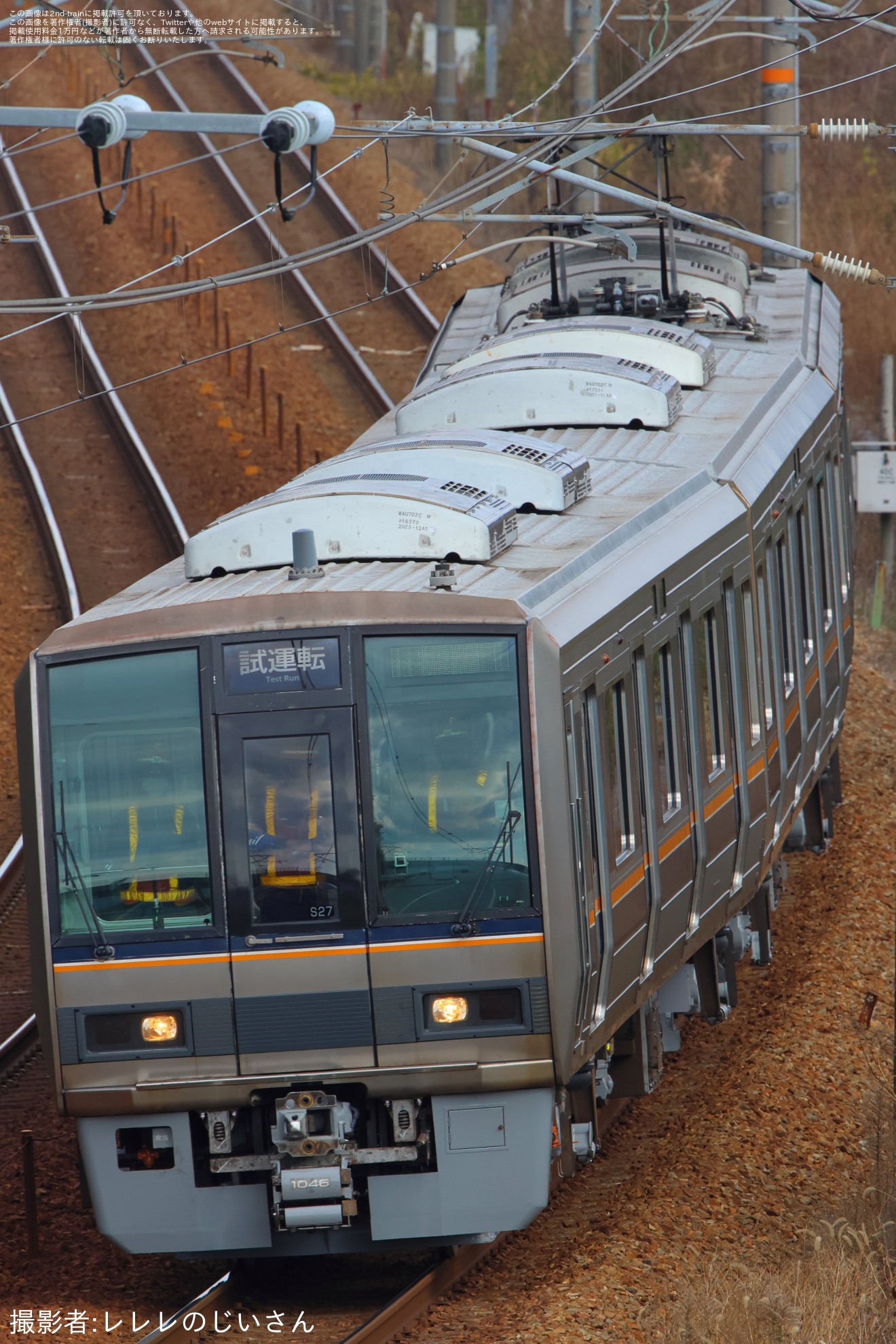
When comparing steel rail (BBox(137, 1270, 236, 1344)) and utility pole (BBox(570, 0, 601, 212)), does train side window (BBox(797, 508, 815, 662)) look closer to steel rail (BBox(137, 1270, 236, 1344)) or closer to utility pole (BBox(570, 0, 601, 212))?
steel rail (BBox(137, 1270, 236, 1344))

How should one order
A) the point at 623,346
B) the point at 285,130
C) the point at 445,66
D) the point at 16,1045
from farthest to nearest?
the point at 445,66 → the point at 623,346 → the point at 16,1045 → the point at 285,130

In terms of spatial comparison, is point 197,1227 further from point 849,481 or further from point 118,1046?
point 849,481

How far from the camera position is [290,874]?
24.9 feet

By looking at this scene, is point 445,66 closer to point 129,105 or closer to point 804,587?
point 804,587

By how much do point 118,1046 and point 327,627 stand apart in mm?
1870

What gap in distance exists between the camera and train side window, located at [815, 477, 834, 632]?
41.8ft

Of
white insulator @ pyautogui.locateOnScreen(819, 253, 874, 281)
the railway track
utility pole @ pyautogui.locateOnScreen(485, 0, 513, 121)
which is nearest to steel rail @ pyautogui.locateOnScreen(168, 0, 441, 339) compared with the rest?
the railway track

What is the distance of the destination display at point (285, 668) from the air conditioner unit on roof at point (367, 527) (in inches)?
34.6

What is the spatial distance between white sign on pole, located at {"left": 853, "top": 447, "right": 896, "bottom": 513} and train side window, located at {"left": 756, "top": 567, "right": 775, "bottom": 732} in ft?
27.3

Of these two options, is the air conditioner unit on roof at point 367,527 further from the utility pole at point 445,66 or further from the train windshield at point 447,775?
the utility pole at point 445,66

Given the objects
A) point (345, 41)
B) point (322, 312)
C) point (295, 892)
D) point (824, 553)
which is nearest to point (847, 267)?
point (824, 553)

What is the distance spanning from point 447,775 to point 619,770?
113cm

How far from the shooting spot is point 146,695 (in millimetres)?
7680

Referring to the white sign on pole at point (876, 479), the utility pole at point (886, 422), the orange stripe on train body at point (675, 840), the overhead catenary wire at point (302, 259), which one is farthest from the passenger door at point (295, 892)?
the utility pole at point (886, 422)
